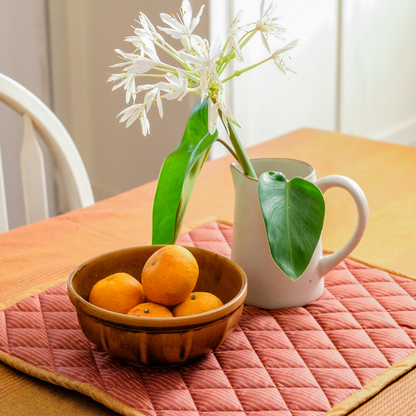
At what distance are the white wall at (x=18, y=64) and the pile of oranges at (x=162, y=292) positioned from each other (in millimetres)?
1708

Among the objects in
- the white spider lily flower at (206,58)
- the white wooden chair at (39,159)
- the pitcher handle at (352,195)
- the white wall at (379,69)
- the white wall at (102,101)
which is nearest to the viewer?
the white spider lily flower at (206,58)

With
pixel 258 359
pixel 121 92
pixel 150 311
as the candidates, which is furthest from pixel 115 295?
pixel 121 92

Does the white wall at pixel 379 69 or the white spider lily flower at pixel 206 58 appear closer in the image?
the white spider lily flower at pixel 206 58

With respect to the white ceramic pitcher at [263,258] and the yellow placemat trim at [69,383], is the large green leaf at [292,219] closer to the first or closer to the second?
the white ceramic pitcher at [263,258]

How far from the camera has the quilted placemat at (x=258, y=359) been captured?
0.49m

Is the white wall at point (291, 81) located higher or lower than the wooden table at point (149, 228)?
higher

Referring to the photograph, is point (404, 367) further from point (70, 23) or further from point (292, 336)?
point (70, 23)

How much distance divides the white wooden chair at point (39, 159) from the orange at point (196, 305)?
2.04ft

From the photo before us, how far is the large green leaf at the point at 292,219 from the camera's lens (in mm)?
495

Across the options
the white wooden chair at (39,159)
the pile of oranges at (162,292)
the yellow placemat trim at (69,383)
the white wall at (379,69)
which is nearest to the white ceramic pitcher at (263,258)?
the pile of oranges at (162,292)

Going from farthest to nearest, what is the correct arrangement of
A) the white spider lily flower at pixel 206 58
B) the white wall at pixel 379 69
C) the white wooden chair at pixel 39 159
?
the white wall at pixel 379 69 < the white wooden chair at pixel 39 159 < the white spider lily flower at pixel 206 58

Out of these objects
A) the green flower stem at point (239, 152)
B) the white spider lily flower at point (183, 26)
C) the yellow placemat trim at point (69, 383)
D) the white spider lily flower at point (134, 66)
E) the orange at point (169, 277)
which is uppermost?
the white spider lily flower at point (183, 26)

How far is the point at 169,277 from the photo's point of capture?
1.70ft

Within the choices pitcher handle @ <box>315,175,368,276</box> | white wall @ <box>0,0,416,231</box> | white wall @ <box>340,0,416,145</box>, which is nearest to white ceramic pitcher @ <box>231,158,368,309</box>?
pitcher handle @ <box>315,175,368,276</box>
